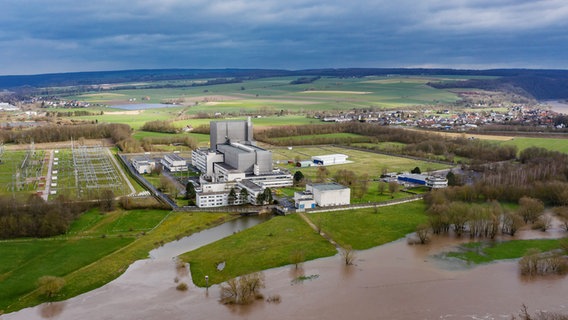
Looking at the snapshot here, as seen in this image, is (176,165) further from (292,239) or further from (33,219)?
(292,239)

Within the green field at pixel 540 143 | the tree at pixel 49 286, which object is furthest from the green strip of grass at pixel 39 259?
the green field at pixel 540 143

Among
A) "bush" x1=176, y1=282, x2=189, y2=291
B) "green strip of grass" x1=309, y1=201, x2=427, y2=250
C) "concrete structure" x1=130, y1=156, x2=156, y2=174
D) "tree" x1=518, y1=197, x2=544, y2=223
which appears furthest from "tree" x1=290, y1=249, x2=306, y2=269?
"concrete structure" x1=130, y1=156, x2=156, y2=174

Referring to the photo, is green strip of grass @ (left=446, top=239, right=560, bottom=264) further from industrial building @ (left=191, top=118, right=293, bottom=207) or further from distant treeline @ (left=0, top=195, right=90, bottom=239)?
distant treeline @ (left=0, top=195, right=90, bottom=239)

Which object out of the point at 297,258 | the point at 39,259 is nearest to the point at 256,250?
the point at 297,258

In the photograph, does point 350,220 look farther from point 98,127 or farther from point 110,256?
point 98,127

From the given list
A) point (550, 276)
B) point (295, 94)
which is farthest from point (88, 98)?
point (550, 276)

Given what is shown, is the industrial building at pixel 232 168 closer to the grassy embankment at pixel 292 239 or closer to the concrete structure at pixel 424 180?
the grassy embankment at pixel 292 239
